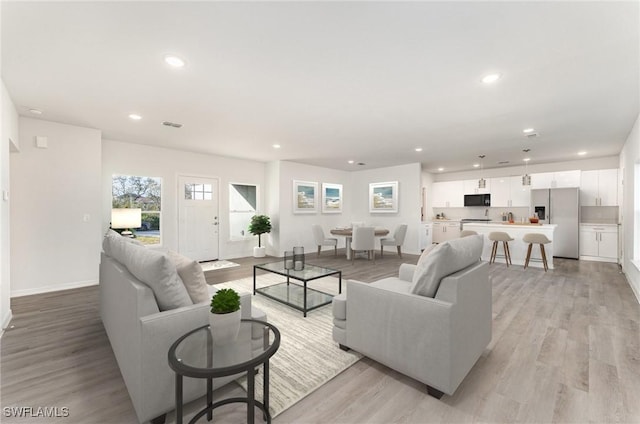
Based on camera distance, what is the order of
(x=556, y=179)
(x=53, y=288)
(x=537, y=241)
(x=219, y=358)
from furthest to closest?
1. (x=556, y=179)
2. (x=537, y=241)
3. (x=53, y=288)
4. (x=219, y=358)

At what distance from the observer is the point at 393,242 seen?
6.95m

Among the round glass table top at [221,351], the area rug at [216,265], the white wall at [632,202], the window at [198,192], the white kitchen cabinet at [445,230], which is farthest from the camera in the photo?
the white kitchen cabinet at [445,230]

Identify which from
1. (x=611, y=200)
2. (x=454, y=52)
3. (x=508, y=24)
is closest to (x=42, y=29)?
(x=454, y=52)

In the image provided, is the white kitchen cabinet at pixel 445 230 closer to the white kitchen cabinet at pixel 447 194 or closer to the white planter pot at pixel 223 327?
the white kitchen cabinet at pixel 447 194

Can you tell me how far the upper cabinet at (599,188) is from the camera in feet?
21.1

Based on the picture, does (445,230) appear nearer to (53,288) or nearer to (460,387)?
(460,387)

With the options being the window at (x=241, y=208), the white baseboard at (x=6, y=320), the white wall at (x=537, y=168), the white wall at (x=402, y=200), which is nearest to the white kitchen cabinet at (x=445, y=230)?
the white wall at (x=537, y=168)

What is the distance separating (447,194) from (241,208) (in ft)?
21.5

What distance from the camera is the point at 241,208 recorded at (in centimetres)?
705

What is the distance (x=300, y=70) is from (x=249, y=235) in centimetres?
530

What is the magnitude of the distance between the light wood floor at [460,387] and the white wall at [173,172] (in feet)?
8.21

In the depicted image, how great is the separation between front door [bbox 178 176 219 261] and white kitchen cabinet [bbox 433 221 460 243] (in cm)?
666

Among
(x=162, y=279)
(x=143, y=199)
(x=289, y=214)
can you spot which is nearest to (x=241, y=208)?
(x=289, y=214)

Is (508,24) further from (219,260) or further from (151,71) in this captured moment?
(219,260)
